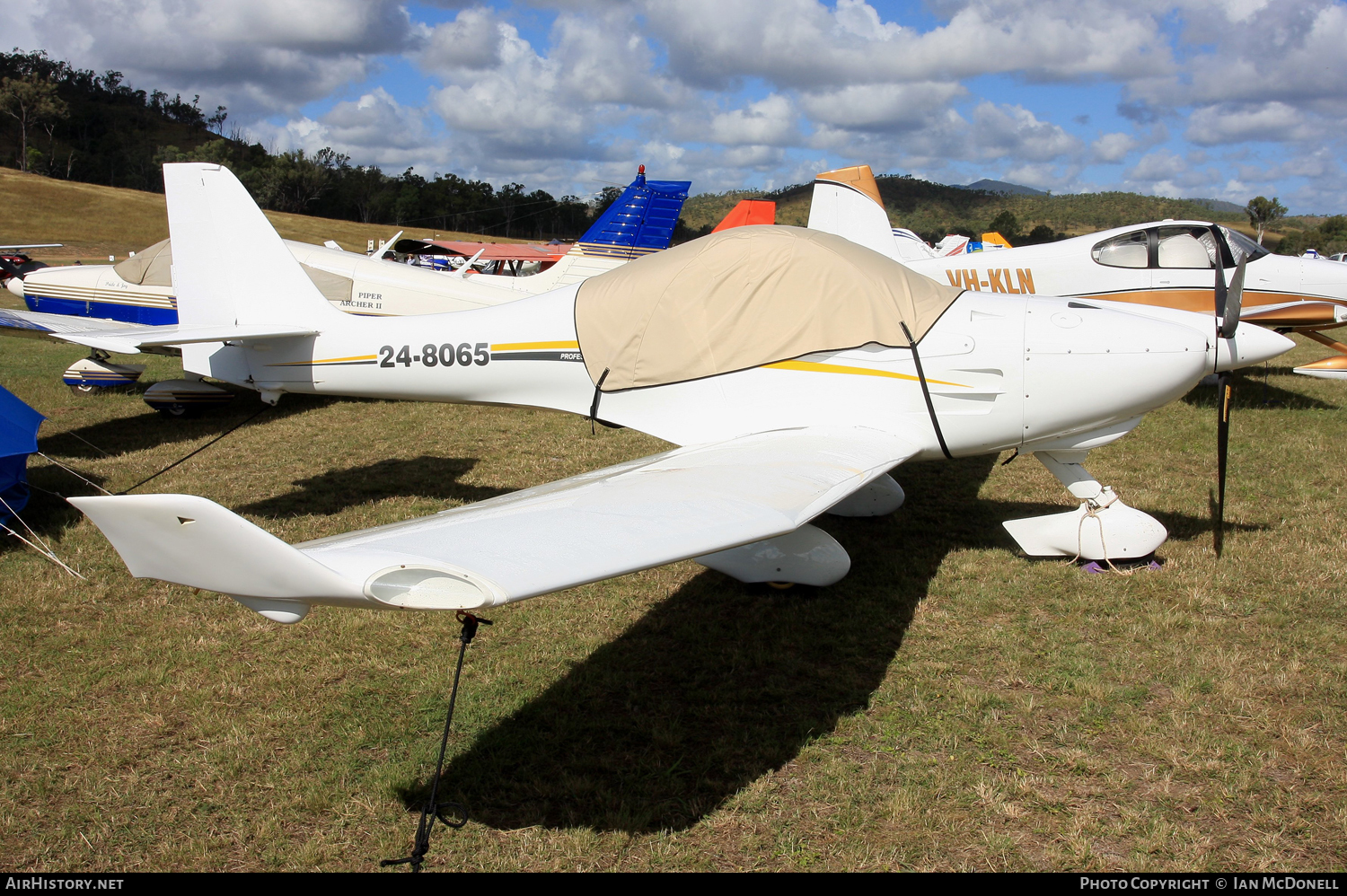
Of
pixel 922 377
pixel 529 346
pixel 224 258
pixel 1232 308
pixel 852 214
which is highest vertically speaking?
pixel 852 214

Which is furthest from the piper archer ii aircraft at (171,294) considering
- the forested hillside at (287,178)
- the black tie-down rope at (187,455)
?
the forested hillside at (287,178)

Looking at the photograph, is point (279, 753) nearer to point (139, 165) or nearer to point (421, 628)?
point (421, 628)

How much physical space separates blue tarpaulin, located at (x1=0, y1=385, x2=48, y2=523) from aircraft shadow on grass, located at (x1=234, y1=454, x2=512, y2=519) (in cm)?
135

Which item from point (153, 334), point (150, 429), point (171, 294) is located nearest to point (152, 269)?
point (171, 294)

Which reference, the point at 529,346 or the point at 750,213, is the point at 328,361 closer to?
the point at 529,346

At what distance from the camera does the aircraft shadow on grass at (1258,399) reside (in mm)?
9299

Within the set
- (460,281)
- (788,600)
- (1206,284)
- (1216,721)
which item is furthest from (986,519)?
(460,281)

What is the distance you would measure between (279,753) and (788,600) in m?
2.70

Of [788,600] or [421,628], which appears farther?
[788,600]

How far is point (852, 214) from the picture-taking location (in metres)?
13.9

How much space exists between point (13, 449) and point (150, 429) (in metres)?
3.77

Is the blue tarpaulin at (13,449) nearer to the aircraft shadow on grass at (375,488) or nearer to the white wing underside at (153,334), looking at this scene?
the white wing underside at (153,334)

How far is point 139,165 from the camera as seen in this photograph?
8588 centimetres

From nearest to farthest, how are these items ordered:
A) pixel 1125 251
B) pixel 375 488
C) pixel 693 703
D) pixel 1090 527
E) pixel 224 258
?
pixel 693 703, pixel 1090 527, pixel 224 258, pixel 375 488, pixel 1125 251
